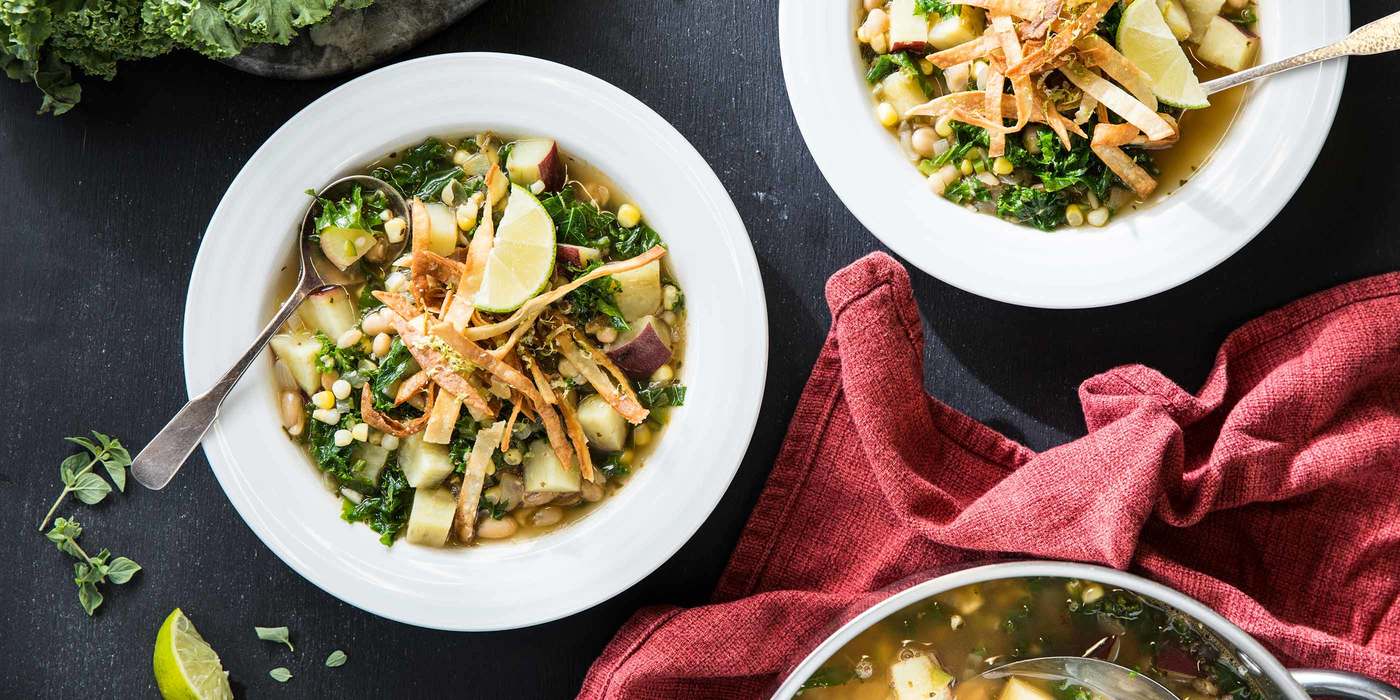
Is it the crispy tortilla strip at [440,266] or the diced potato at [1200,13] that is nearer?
the crispy tortilla strip at [440,266]

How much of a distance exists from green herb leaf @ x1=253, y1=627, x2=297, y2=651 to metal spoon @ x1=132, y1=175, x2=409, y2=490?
0.57 meters

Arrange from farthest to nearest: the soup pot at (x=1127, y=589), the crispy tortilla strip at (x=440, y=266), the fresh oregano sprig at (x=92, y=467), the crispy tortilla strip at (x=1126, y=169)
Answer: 1. the fresh oregano sprig at (x=92, y=467)
2. the crispy tortilla strip at (x=1126, y=169)
3. the crispy tortilla strip at (x=440, y=266)
4. the soup pot at (x=1127, y=589)

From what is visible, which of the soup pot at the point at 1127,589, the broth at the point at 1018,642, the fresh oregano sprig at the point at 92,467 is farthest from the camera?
the fresh oregano sprig at the point at 92,467

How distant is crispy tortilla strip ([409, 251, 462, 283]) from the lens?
2695 millimetres

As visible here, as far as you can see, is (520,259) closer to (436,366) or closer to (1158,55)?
(436,366)

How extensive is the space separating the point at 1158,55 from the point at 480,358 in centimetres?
196

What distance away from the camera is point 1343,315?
2930 mm

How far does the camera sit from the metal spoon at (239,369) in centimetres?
275

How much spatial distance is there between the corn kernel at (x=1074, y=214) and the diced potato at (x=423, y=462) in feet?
6.07

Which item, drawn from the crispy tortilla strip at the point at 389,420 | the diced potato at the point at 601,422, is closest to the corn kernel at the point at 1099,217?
the diced potato at the point at 601,422

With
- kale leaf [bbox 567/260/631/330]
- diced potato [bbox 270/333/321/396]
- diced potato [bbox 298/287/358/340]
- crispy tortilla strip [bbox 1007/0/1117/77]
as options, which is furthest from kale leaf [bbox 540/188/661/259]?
crispy tortilla strip [bbox 1007/0/1117/77]

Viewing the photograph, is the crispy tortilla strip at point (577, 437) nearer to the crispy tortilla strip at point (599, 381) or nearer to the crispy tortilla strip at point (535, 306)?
the crispy tortilla strip at point (599, 381)

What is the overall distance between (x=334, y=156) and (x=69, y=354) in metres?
1.12

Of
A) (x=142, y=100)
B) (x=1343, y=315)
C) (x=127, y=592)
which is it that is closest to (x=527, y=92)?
(x=142, y=100)
